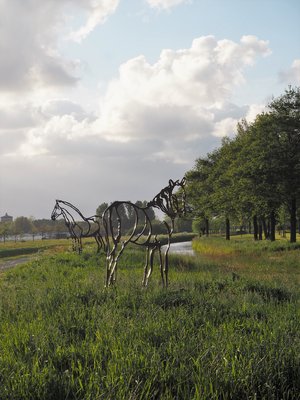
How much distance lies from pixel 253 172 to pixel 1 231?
176ft

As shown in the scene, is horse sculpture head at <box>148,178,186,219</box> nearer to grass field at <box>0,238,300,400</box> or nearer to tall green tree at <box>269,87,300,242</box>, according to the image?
grass field at <box>0,238,300,400</box>

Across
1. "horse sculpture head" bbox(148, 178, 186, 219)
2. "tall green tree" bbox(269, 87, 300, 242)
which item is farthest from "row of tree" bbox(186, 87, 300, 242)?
"horse sculpture head" bbox(148, 178, 186, 219)

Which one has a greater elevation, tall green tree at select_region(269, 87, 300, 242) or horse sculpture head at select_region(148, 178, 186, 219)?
tall green tree at select_region(269, 87, 300, 242)

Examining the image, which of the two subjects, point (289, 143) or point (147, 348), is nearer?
point (147, 348)

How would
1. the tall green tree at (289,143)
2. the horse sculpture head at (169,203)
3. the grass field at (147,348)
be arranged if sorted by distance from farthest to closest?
the tall green tree at (289,143) < the horse sculpture head at (169,203) < the grass field at (147,348)

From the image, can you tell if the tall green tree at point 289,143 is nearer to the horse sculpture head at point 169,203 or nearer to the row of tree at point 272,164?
the row of tree at point 272,164

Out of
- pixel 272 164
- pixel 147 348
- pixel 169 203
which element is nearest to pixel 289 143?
pixel 272 164

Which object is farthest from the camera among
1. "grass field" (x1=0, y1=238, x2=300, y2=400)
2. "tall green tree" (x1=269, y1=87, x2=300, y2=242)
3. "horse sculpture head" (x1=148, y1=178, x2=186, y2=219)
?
"tall green tree" (x1=269, y1=87, x2=300, y2=242)

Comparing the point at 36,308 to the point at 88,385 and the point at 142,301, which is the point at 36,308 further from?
the point at 88,385

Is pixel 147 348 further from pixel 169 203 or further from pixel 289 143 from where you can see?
pixel 289 143

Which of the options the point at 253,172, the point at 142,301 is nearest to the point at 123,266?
the point at 142,301

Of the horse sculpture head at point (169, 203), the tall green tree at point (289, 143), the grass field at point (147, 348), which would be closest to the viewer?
the grass field at point (147, 348)

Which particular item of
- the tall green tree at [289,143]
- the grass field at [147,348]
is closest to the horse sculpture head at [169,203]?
the grass field at [147,348]

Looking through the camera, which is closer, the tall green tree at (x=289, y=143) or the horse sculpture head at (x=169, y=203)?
the horse sculpture head at (x=169, y=203)
